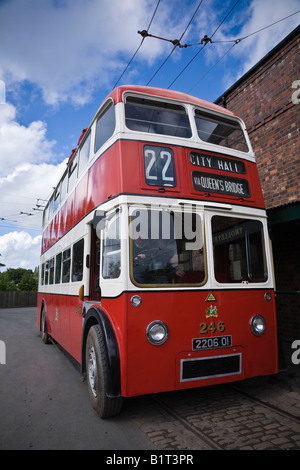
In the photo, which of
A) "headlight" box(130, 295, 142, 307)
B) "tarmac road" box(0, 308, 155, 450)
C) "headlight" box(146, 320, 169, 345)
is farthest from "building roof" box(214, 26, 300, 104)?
"tarmac road" box(0, 308, 155, 450)

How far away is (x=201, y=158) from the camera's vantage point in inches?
171

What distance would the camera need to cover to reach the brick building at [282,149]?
6785mm

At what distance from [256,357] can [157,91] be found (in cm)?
373

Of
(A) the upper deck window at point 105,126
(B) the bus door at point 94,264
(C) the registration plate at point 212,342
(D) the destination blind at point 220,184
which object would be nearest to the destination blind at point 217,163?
(D) the destination blind at point 220,184

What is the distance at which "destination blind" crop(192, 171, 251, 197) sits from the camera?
4.19 m

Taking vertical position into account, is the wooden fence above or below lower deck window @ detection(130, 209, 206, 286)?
below

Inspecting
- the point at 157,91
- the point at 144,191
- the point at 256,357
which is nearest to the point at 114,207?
the point at 144,191

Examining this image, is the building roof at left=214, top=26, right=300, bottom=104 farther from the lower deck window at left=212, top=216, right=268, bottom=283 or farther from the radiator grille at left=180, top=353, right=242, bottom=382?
the radiator grille at left=180, top=353, right=242, bottom=382

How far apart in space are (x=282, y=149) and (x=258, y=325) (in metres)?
4.50

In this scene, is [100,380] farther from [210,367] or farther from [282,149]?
[282,149]

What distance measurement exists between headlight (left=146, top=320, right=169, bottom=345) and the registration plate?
1.26ft

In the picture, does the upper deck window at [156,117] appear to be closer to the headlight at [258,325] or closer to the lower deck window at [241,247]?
the lower deck window at [241,247]

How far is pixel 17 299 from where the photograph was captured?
3297cm
